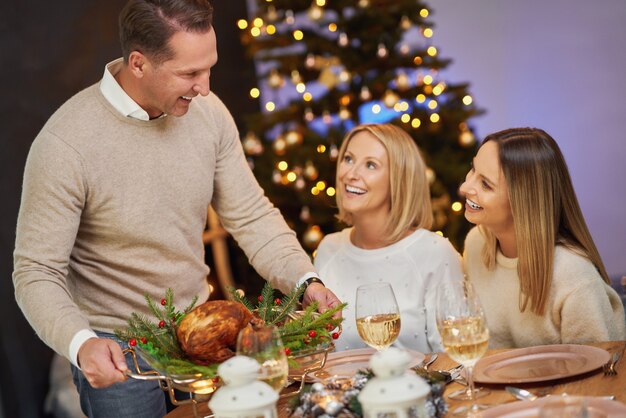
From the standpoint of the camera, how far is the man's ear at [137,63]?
2.27m

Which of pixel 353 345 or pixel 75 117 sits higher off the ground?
pixel 75 117

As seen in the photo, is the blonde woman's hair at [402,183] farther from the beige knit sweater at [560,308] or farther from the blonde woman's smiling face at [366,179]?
the beige knit sweater at [560,308]

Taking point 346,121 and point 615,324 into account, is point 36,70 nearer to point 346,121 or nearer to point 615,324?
point 346,121

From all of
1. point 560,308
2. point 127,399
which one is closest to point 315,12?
point 560,308

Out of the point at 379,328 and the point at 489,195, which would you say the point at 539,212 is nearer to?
the point at 489,195

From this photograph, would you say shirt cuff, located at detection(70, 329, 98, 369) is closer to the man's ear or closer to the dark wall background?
the man's ear

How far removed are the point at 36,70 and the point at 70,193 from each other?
210 centimetres

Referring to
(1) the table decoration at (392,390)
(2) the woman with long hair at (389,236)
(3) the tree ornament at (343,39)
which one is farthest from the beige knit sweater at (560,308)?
(3) the tree ornament at (343,39)

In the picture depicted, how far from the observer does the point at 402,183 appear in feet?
9.92

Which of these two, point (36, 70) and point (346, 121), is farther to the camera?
point (346, 121)

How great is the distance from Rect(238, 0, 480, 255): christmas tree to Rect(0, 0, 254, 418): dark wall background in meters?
0.95

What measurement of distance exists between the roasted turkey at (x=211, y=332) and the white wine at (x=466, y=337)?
400 mm

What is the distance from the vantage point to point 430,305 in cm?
289

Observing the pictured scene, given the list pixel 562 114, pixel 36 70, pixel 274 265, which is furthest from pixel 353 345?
pixel 562 114
